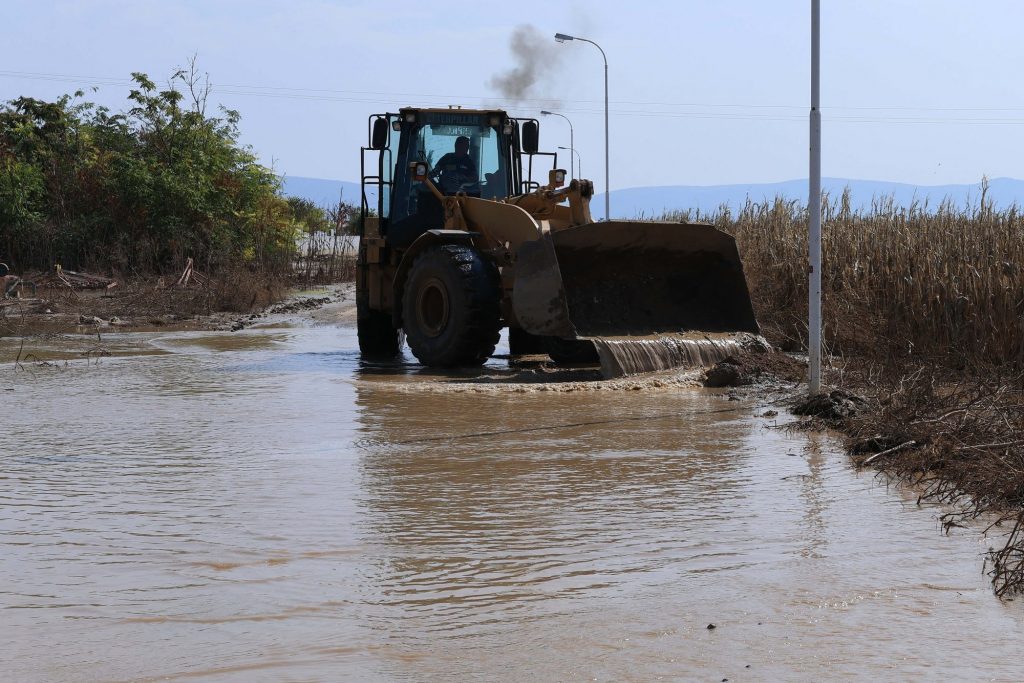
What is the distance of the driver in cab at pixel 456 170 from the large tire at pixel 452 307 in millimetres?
1362

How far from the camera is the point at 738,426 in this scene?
9812mm

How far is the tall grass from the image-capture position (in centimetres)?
1286

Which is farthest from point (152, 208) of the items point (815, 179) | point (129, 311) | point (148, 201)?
point (815, 179)

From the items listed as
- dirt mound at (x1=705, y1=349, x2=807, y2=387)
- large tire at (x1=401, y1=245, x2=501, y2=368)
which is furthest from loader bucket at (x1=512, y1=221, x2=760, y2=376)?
large tire at (x1=401, y1=245, x2=501, y2=368)

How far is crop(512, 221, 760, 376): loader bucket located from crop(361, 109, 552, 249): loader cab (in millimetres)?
2528

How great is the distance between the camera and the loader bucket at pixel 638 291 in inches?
506

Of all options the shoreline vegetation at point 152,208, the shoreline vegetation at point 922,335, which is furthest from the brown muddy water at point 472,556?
the shoreline vegetation at point 152,208

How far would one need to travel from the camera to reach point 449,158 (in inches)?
623

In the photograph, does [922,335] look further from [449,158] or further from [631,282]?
[449,158]

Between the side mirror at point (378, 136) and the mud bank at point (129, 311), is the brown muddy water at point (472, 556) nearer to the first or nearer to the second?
the side mirror at point (378, 136)

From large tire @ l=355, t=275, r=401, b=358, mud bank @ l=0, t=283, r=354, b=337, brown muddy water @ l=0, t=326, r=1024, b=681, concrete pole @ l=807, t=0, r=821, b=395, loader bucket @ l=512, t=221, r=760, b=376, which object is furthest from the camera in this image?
mud bank @ l=0, t=283, r=354, b=337

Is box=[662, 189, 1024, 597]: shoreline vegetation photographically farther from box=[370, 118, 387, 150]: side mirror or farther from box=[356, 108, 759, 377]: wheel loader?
box=[370, 118, 387, 150]: side mirror

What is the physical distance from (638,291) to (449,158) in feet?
11.3

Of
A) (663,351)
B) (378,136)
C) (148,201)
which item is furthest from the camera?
(148,201)
